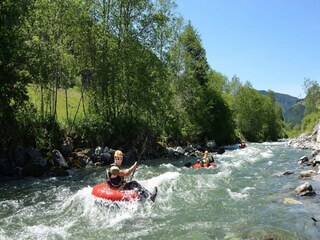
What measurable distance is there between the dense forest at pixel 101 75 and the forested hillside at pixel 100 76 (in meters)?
0.07

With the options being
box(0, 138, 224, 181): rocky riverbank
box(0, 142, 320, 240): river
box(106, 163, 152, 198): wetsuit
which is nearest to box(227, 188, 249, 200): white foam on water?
box(0, 142, 320, 240): river

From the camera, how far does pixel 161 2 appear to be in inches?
1526

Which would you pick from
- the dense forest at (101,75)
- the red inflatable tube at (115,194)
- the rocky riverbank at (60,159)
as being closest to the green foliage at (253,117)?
the dense forest at (101,75)

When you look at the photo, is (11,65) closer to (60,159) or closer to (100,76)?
(60,159)

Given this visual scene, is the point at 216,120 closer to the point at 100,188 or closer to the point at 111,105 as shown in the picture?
the point at 111,105

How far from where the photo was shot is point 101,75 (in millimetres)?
30609

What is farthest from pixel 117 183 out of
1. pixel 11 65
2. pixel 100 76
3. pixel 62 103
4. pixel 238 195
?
pixel 62 103

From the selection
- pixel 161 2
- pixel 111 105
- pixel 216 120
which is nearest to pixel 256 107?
pixel 216 120

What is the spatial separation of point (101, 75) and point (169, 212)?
20051 millimetres

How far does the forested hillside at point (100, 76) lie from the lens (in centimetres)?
1988

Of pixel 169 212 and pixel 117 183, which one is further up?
pixel 117 183

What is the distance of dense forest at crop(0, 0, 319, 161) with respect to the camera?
781 inches

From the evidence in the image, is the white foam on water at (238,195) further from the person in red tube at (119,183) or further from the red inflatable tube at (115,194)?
the red inflatable tube at (115,194)

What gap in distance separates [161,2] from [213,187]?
2701 cm
